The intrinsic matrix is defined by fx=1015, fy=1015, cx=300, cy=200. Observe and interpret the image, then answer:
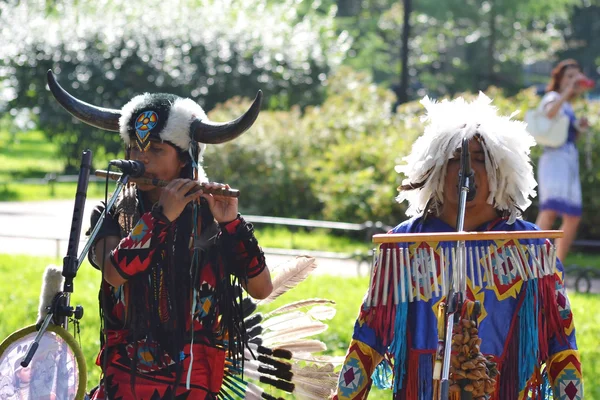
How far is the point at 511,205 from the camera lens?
12.2 ft

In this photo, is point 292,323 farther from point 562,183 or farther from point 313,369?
point 562,183

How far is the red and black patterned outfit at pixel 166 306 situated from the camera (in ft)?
12.4

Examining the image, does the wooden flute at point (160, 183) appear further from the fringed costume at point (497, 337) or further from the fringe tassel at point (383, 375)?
the fringe tassel at point (383, 375)

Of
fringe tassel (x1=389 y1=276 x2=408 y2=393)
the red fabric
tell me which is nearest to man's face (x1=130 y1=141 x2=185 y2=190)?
the red fabric

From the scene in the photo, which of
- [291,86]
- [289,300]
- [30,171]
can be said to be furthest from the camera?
[30,171]

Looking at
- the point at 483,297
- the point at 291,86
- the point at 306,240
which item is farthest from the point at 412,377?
the point at 291,86

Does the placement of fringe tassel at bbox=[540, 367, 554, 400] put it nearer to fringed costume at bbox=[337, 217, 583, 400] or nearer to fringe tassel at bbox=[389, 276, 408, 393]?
fringed costume at bbox=[337, 217, 583, 400]

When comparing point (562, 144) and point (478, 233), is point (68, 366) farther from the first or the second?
point (562, 144)

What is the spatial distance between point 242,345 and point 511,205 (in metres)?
1.23

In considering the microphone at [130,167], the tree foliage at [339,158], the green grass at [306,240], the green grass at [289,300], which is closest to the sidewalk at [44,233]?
the green grass at [289,300]

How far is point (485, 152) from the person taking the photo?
3.66 metres

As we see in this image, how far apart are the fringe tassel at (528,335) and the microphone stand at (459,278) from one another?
26cm

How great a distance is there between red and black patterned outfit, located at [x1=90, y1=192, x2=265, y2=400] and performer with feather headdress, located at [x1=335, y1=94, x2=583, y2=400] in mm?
599

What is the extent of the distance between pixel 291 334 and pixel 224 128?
1.32 meters
